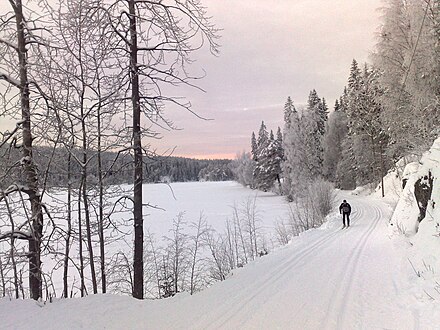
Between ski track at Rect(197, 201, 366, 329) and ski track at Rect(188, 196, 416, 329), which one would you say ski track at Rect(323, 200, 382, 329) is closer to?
ski track at Rect(188, 196, 416, 329)

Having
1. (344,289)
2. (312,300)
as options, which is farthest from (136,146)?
(344,289)

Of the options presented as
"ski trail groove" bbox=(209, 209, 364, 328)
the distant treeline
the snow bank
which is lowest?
"ski trail groove" bbox=(209, 209, 364, 328)

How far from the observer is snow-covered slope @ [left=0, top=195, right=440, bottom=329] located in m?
4.68

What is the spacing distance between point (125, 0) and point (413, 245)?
8.86m

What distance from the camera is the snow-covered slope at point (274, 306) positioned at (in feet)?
15.4

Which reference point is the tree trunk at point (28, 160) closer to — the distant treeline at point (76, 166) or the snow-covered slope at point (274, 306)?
the distant treeline at point (76, 166)

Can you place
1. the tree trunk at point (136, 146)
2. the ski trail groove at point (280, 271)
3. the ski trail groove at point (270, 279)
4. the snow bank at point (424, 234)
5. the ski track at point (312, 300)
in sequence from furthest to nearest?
the tree trunk at point (136, 146)
the snow bank at point (424, 234)
the ski trail groove at point (280, 271)
the ski trail groove at point (270, 279)
the ski track at point (312, 300)

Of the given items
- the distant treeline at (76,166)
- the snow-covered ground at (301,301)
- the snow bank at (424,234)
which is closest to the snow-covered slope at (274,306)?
the snow-covered ground at (301,301)

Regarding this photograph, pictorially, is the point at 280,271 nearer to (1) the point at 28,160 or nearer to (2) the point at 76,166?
(2) the point at 76,166

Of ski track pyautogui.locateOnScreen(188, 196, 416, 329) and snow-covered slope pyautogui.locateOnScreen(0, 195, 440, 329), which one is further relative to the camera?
ski track pyautogui.locateOnScreen(188, 196, 416, 329)

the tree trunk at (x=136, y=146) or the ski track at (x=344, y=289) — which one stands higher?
the tree trunk at (x=136, y=146)

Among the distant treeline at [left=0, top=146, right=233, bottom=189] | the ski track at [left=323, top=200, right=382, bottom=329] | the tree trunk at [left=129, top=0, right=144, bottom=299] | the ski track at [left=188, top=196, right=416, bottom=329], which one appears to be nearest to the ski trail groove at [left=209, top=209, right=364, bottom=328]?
the ski track at [left=188, top=196, right=416, bottom=329]

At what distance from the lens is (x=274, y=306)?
5637 mm

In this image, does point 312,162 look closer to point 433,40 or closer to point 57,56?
point 433,40
